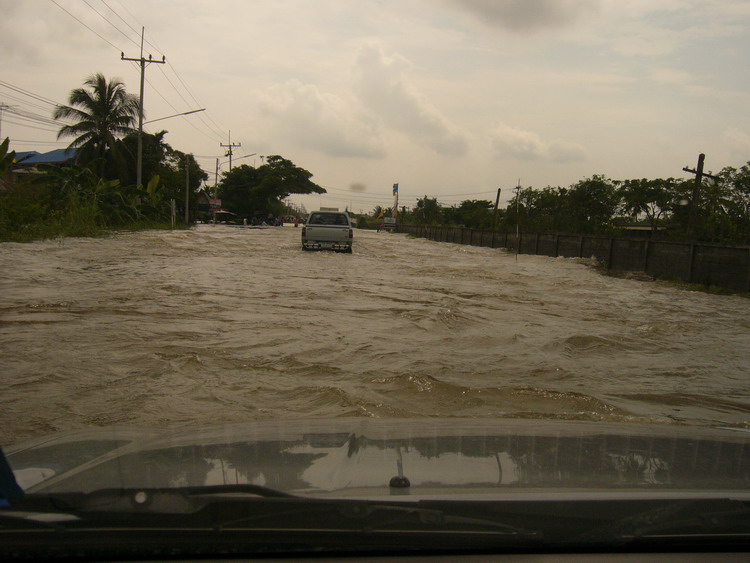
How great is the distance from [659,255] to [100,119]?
1288 inches

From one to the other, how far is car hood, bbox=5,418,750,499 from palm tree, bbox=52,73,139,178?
41215 millimetres

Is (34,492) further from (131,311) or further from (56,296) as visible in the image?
(56,296)

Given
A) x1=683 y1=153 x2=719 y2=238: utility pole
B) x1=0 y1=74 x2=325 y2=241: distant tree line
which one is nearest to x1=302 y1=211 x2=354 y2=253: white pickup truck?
x1=0 y1=74 x2=325 y2=241: distant tree line

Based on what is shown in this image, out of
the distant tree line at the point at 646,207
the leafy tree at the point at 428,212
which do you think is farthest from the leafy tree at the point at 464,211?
the distant tree line at the point at 646,207

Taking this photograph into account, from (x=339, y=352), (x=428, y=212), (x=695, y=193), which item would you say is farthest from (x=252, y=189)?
(x=339, y=352)

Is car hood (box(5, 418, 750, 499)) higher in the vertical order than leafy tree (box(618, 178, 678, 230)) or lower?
lower

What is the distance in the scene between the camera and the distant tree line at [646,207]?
86.0 feet

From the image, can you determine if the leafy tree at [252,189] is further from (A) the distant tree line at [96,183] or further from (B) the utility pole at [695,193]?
(B) the utility pole at [695,193]

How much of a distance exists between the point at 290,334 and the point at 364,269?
34.5 feet

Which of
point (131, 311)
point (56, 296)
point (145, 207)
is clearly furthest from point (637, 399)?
point (145, 207)

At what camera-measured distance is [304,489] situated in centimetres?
192

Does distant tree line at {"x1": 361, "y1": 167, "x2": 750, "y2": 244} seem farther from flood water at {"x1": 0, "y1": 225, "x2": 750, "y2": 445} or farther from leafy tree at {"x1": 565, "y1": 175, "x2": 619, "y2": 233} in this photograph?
flood water at {"x1": 0, "y1": 225, "x2": 750, "y2": 445}

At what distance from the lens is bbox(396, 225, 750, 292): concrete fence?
18.4m

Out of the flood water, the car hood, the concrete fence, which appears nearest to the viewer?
the car hood
